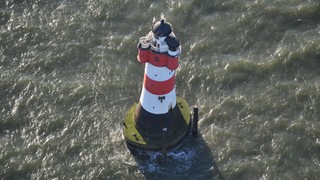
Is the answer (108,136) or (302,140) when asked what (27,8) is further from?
(302,140)

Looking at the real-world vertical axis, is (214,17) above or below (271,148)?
above

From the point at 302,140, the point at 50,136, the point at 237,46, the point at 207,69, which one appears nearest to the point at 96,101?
the point at 50,136

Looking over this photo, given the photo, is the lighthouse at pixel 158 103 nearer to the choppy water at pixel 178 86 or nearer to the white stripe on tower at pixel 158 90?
the white stripe on tower at pixel 158 90

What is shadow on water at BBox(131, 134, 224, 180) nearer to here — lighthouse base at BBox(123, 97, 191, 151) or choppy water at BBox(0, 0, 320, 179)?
choppy water at BBox(0, 0, 320, 179)

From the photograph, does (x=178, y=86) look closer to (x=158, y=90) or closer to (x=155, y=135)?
(x=155, y=135)

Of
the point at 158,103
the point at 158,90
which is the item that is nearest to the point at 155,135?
the point at 158,103

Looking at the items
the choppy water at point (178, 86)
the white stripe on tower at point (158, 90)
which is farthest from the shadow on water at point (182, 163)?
the white stripe on tower at point (158, 90)
